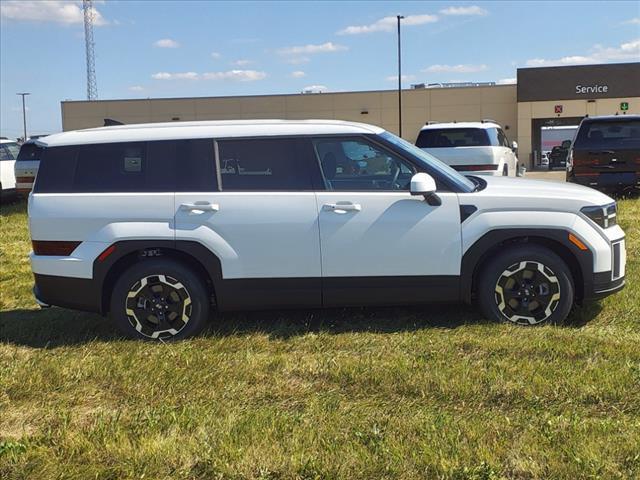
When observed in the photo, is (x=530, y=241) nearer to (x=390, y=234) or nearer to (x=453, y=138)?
(x=390, y=234)

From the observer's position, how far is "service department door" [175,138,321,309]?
4953 millimetres

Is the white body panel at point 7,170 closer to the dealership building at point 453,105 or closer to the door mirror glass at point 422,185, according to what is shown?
the door mirror glass at point 422,185

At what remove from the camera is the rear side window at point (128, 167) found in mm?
→ 5062

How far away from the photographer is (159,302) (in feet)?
16.7

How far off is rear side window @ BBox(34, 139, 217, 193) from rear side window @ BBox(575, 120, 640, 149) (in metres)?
9.40

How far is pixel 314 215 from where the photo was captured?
495 cm

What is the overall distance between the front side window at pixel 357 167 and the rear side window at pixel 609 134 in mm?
8449

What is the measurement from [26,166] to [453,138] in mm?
9664

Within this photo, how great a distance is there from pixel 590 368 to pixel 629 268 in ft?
10.6

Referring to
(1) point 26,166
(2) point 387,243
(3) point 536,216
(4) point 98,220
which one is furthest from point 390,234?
(1) point 26,166

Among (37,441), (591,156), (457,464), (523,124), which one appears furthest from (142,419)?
(523,124)

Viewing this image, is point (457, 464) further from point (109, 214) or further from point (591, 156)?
point (591, 156)

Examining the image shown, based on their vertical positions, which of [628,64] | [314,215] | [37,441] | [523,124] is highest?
[628,64]

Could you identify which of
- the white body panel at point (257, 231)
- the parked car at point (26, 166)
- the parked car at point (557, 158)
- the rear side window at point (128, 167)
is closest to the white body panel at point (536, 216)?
the white body panel at point (257, 231)
